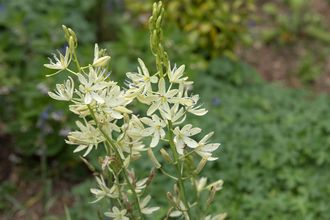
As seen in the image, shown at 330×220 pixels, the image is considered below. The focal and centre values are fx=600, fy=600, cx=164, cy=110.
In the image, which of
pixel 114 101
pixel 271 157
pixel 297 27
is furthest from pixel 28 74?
pixel 297 27

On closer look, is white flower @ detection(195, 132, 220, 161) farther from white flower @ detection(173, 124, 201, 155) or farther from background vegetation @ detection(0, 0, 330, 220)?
background vegetation @ detection(0, 0, 330, 220)

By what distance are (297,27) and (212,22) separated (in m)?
1.43

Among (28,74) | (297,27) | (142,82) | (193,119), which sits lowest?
(142,82)

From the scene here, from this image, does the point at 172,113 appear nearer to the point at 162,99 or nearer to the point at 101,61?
the point at 162,99

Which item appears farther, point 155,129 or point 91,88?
point 155,129

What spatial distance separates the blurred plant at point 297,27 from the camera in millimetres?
5770

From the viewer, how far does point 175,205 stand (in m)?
2.02

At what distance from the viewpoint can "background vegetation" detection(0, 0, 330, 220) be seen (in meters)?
3.35

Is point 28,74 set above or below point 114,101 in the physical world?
above

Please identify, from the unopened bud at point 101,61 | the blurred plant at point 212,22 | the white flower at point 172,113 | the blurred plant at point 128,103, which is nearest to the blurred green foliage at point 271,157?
the blurred plant at point 212,22

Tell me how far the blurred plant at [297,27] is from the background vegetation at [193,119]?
47 centimetres

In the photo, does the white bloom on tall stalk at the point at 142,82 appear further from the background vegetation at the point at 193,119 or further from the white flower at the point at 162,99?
the background vegetation at the point at 193,119

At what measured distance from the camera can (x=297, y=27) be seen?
5.80 m

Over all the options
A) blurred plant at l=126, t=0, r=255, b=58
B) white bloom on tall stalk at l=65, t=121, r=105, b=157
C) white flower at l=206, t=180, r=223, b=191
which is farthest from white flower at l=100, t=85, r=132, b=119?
blurred plant at l=126, t=0, r=255, b=58
